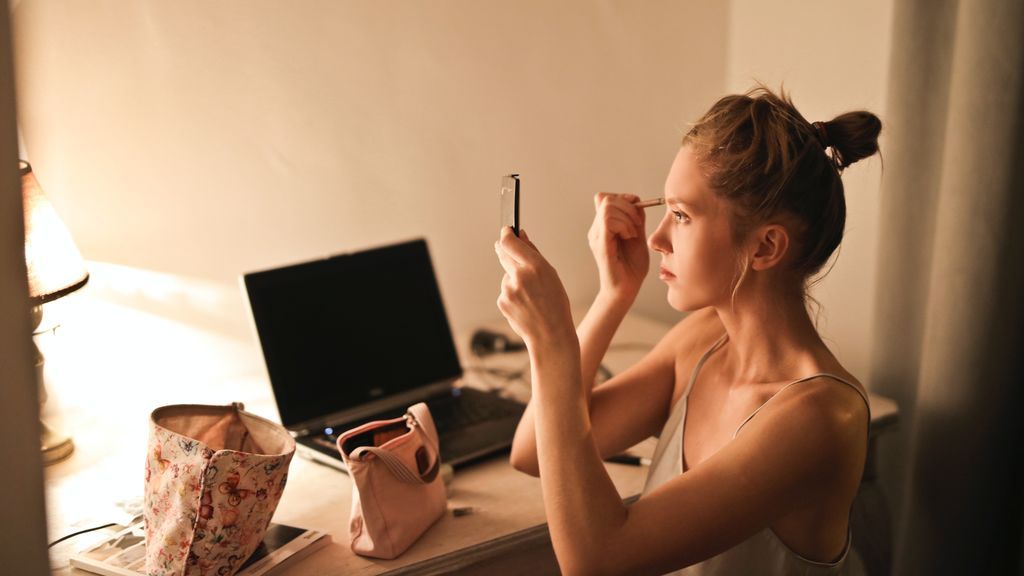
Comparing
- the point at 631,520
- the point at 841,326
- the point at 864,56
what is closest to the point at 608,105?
the point at 864,56

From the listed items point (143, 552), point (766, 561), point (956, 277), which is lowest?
point (766, 561)

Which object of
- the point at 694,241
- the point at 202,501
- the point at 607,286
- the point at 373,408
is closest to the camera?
the point at 202,501

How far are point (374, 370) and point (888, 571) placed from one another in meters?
0.92

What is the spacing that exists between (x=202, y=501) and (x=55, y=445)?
52 cm

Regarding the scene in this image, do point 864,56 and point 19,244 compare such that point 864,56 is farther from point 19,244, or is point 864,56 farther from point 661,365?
point 19,244

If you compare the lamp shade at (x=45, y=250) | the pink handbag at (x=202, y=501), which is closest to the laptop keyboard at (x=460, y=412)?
the pink handbag at (x=202, y=501)

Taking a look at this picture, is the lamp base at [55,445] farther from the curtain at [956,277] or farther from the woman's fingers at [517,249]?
the curtain at [956,277]

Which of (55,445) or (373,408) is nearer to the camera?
(55,445)

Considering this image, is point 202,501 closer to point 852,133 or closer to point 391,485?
point 391,485

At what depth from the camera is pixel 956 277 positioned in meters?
1.29

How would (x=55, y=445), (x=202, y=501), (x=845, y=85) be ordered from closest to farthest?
(x=202, y=501) → (x=55, y=445) → (x=845, y=85)

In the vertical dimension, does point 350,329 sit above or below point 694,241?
below

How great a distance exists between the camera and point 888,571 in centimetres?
149

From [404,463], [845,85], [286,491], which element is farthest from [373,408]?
[845,85]
